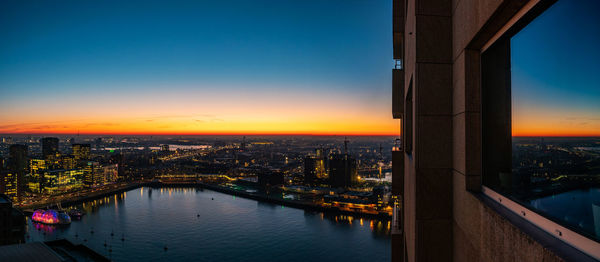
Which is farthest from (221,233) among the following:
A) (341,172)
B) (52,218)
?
(341,172)

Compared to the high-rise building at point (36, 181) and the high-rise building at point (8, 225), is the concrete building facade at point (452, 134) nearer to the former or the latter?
the high-rise building at point (8, 225)

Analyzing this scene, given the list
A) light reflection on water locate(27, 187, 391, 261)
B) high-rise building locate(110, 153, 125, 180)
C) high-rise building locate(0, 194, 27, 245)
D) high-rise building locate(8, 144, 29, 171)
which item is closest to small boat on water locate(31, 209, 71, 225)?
light reflection on water locate(27, 187, 391, 261)

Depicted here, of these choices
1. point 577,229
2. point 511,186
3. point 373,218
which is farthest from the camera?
point 373,218

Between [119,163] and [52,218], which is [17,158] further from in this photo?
[52,218]

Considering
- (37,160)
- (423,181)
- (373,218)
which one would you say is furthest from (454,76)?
(37,160)

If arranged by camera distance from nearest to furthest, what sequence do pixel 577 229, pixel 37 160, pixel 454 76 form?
pixel 577 229 → pixel 454 76 → pixel 37 160

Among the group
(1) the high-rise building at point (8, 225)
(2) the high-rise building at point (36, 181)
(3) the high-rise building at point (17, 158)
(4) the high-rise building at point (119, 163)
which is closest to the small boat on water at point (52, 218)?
(1) the high-rise building at point (8, 225)

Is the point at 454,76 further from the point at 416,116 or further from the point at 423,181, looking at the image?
the point at 423,181
